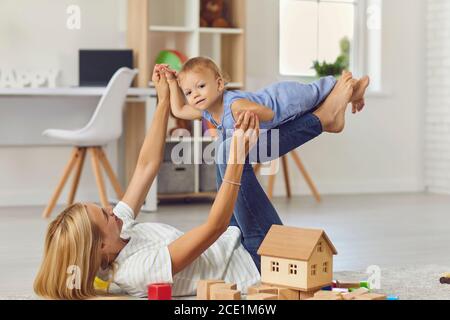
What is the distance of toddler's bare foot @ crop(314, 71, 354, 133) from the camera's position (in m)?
2.61

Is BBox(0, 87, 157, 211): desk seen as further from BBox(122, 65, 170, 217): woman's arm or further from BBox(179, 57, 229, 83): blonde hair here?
BBox(179, 57, 229, 83): blonde hair

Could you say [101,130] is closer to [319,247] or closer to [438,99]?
[319,247]

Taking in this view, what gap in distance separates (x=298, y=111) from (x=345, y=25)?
3.71 meters

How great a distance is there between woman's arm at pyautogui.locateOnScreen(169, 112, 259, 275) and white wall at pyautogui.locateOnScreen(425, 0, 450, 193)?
4.12m

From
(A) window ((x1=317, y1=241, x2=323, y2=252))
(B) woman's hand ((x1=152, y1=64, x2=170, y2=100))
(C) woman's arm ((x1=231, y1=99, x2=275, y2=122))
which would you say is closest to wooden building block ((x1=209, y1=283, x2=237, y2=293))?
(A) window ((x1=317, y1=241, x2=323, y2=252))

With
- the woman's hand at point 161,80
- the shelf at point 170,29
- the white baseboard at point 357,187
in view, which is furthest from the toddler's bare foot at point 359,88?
the white baseboard at point 357,187

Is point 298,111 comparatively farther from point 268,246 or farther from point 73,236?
point 73,236

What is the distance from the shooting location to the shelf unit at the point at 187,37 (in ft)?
16.8

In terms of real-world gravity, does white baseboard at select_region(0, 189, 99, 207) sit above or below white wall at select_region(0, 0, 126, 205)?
below

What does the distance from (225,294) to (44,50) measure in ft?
11.2

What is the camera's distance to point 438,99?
6.21 metres

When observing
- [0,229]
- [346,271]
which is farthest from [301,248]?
[0,229]

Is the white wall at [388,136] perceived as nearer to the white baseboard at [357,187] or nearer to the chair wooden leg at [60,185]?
the white baseboard at [357,187]

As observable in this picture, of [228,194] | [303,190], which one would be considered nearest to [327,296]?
[228,194]
